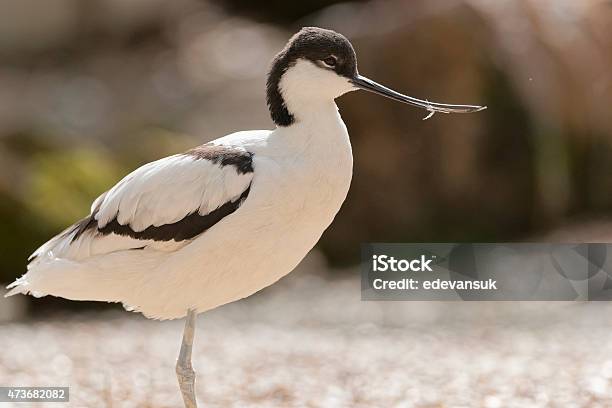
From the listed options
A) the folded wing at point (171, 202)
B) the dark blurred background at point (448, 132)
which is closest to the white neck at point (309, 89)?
the folded wing at point (171, 202)

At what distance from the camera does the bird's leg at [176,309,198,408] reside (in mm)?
3729

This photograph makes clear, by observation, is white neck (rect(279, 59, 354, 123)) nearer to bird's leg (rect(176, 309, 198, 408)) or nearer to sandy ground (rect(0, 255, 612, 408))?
bird's leg (rect(176, 309, 198, 408))

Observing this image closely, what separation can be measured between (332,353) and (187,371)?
93.1 inches

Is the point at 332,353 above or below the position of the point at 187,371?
above

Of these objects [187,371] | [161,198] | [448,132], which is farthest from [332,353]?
[448,132]

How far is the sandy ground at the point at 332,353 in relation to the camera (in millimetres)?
4719

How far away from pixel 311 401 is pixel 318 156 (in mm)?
1615

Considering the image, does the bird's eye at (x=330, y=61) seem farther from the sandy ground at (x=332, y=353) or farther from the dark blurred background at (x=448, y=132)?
the dark blurred background at (x=448, y=132)

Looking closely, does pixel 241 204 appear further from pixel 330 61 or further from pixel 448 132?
pixel 448 132

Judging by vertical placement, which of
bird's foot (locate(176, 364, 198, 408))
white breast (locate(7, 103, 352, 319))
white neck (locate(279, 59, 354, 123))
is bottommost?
bird's foot (locate(176, 364, 198, 408))

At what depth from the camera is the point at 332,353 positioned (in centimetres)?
600

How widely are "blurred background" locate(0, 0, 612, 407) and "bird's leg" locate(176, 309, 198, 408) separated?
212cm

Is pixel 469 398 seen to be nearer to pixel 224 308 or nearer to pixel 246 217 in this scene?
pixel 246 217

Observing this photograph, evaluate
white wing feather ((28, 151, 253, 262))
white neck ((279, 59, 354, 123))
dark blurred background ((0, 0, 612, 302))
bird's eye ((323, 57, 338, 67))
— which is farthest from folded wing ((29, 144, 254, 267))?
dark blurred background ((0, 0, 612, 302))
